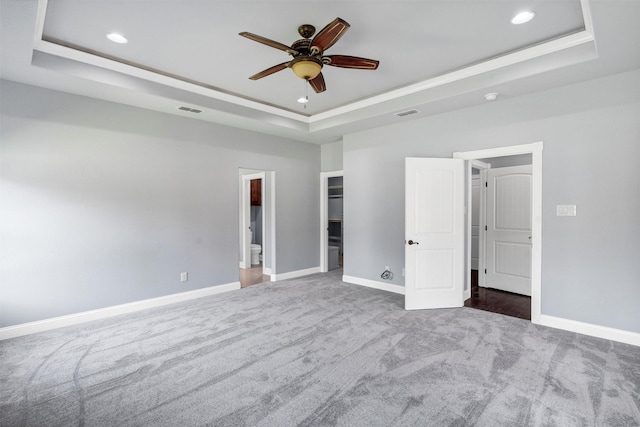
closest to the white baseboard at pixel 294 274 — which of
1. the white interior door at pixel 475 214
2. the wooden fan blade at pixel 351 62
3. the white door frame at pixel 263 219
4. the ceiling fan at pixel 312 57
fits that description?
the white door frame at pixel 263 219

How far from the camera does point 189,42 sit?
2984 millimetres

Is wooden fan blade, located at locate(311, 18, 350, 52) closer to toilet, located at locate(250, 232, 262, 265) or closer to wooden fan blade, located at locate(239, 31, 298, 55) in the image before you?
wooden fan blade, located at locate(239, 31, 298, 55)

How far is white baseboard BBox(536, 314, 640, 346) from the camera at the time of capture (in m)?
3.11

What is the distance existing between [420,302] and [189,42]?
3.94 m

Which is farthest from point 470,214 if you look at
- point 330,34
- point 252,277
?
point 252,277

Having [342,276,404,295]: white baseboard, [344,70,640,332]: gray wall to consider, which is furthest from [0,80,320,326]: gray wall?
[344,70,640,332]: gray wall

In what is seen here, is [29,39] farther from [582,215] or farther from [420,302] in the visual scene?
[582,215]

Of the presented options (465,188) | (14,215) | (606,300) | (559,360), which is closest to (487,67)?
(465,188)

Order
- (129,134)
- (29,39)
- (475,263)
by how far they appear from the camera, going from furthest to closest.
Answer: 1. (475,263)
2. (129,134)
3. (29,39)

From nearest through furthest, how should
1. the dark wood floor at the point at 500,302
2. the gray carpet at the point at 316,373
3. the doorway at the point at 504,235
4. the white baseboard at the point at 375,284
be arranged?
the gray carpet at the point at 316,373 → the dark wood floor at the point at 500,302 → the doorway at the point at 504,235 → the white baseboard at the point at 375,284

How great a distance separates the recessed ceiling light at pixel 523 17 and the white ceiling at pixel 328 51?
53 millimetres

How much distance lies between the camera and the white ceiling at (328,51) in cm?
245

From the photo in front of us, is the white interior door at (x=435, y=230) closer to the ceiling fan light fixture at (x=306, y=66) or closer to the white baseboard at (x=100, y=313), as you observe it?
the ceiling fan light fixture at (x=306, y=66)

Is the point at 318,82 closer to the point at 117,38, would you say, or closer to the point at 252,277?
the point at 117,38
